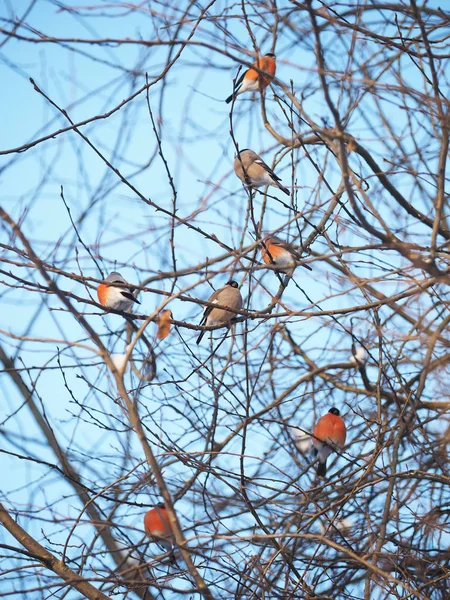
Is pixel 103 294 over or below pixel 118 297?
over

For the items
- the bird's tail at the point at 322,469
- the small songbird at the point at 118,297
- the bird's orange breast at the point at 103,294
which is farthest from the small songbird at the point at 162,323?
the bird's tail at the point at 322,469

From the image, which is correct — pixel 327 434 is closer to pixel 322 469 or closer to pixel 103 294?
pixel 322 469

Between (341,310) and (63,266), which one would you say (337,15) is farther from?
(63,266)

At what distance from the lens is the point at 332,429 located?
476 centimetres

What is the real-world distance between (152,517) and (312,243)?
182 cm

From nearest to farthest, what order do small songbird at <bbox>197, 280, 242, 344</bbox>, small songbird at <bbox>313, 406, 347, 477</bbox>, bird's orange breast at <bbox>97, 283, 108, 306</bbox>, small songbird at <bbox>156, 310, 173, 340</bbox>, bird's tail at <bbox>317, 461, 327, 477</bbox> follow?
small songbird at <bbox>156, 310, 173, 340</bbox>, small songbird at <bbox>313, 406, 347, 477</bbox>, bird's tail at <bbox>317, 461, 327, 477</bbox>, small songbird at <bbox>197, 280, 242, 344</bbox>, bird's orange breast at <bbox>97, 283, 108, 306</bbox>

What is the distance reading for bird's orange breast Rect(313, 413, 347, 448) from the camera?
4.70 meters

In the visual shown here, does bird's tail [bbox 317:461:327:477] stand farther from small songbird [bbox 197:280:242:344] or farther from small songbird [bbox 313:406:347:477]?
small songbird [bbox 197:280:242:344]

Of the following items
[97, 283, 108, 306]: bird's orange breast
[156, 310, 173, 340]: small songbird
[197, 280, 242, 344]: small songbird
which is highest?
[97, 283, 108, 306]: bird's orange breast

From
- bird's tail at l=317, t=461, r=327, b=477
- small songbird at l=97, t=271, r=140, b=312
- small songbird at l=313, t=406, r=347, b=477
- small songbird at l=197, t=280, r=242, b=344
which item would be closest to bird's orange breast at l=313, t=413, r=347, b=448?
small songbird at l=313, t=406, r=347, b=477

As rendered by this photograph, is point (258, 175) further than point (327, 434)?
Yes

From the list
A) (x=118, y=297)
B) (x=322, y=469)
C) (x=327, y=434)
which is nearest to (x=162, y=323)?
(x=118, y=297)

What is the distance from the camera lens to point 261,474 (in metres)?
4.77

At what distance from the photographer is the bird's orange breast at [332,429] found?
15.4ft
